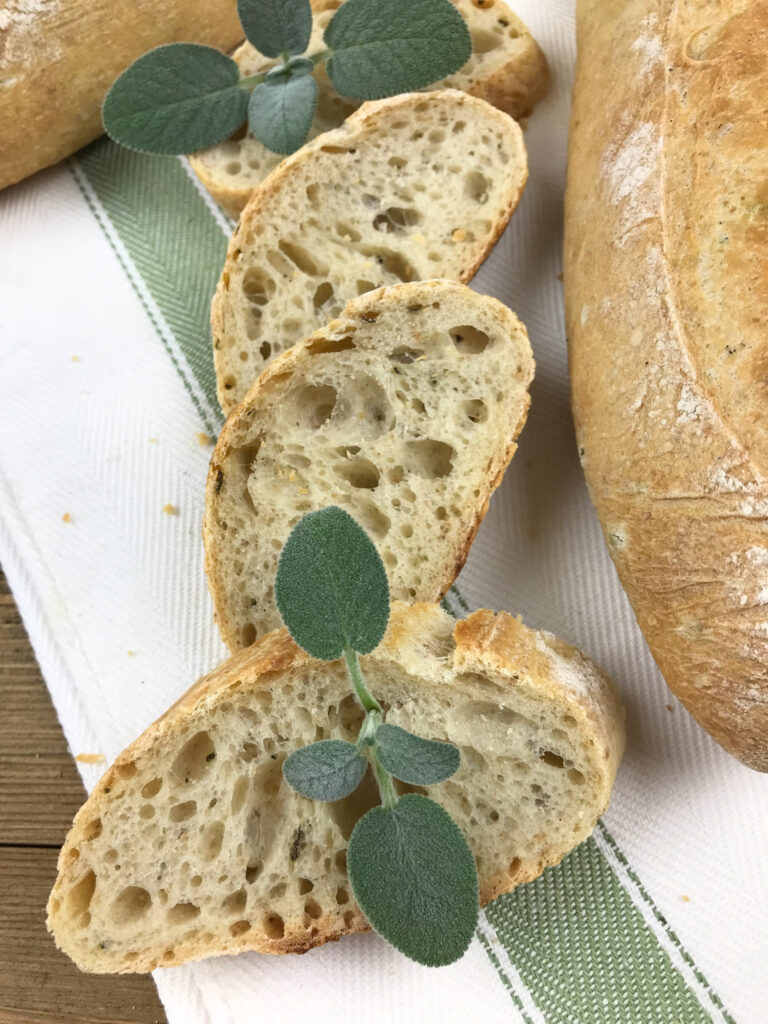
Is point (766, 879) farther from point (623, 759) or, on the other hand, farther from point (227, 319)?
point (227, 319)

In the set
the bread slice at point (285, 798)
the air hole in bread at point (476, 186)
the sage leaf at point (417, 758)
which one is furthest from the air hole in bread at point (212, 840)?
the air hole in bread at point (476, 186)

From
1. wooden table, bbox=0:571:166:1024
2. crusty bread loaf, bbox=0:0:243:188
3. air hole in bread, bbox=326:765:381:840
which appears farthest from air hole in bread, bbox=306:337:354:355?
crusty bread loaf, bbox=0:0:243:188

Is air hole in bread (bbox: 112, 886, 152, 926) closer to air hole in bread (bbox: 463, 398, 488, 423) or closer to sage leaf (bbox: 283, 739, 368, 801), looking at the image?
sage leaf (bbox: 283, 739, 368, 801)

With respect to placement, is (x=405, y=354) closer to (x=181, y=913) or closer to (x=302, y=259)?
(x=302, y=259)

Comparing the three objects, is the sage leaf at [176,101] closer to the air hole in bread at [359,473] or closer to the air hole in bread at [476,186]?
the air hole in bread at [476,186]

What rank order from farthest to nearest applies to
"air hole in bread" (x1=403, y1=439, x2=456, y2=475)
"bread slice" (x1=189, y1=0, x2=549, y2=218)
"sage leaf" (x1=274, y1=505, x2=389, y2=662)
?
"bread slice" (x1=189, y1=0, x2=549, y2=218) → "air hole in bread" (x1=403, y1=439, x2=456, y2=475) → "sage leaf" (x1=274, y1=505, x2=389, y2=662)

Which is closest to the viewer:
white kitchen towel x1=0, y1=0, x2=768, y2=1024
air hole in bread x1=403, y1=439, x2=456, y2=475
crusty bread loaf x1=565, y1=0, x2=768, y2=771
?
crusty bread loaf x1=565, y1=0, x2=768, y2=771

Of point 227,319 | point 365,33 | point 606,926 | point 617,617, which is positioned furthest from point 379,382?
point 606,926

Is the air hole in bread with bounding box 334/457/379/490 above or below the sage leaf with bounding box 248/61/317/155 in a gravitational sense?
below
